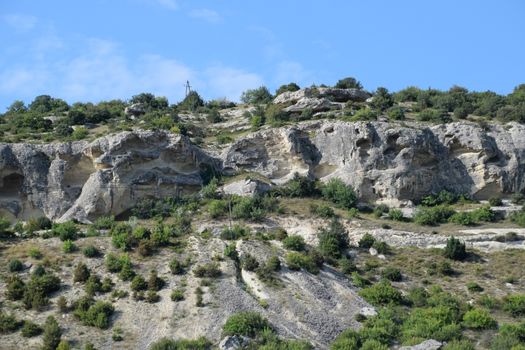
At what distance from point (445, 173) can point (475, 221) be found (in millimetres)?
6031

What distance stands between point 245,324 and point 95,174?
2071 centimetres

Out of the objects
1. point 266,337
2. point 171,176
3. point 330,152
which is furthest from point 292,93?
point 266,337

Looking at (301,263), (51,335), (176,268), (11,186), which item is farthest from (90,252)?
(11,186)

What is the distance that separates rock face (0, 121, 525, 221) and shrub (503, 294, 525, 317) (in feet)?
46.9

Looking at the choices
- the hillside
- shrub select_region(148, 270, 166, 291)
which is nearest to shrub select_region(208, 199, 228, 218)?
the hillside

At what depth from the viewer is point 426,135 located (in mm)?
64188

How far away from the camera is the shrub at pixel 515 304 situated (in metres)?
47.1

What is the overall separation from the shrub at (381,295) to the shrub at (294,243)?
5279mm

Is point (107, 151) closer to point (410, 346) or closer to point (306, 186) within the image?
point (306, 186)

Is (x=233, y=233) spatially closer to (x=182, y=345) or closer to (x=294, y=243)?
(x=294, y=243)

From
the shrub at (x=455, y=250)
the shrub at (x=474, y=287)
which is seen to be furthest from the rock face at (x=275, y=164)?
the shrub at (x=474, y=287)

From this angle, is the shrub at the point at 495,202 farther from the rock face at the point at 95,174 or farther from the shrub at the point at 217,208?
the rock face at the point at 95,174

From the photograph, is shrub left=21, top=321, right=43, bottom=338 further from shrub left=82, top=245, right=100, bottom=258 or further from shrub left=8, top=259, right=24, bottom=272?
shrub left=82, top=245, right=100, bottom=258

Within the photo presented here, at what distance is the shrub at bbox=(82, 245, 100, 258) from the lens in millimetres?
50188
